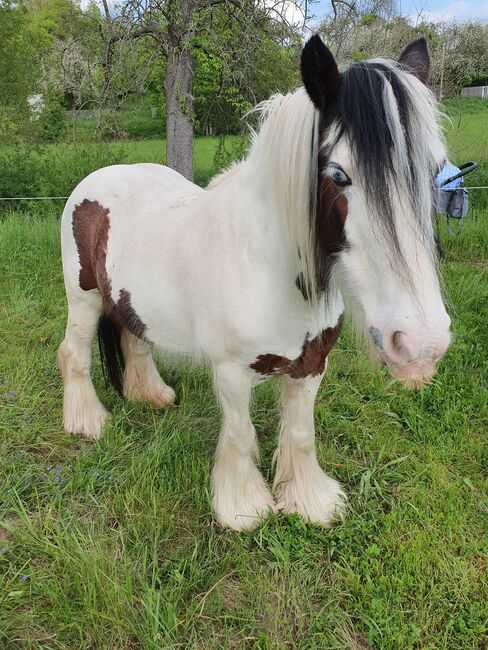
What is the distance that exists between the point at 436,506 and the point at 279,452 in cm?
72

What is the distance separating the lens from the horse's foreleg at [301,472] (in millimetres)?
1991

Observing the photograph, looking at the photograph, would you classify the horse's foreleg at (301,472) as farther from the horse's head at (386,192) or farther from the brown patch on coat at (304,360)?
the horse's head at (386,192)

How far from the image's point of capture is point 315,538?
199cm

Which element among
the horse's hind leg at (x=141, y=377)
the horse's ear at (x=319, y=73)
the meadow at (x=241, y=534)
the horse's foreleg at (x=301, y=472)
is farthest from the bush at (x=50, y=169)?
the horse's ear at (x=319, y=73)

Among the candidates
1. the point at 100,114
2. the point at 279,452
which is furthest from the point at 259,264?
the point at 100,114

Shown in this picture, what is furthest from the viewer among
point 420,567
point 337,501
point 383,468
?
point 383,468

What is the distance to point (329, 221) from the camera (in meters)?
1.21

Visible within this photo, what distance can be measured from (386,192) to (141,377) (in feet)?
6.70

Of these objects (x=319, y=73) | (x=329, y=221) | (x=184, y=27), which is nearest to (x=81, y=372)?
(x=329, y=221)

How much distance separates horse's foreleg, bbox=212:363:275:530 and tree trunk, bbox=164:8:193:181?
2924mm

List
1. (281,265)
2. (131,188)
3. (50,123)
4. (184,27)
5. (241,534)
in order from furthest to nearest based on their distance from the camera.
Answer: (50,123) → (184,27) → (131,188) → (241,534) → (281,265)

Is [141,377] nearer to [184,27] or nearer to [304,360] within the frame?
[304,360]

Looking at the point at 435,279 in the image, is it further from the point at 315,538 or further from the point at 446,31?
the point at 446,31

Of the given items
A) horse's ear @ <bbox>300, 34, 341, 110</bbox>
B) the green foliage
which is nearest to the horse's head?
horse's ear @ <bbox>300, 34, 341, 110</bbox>
